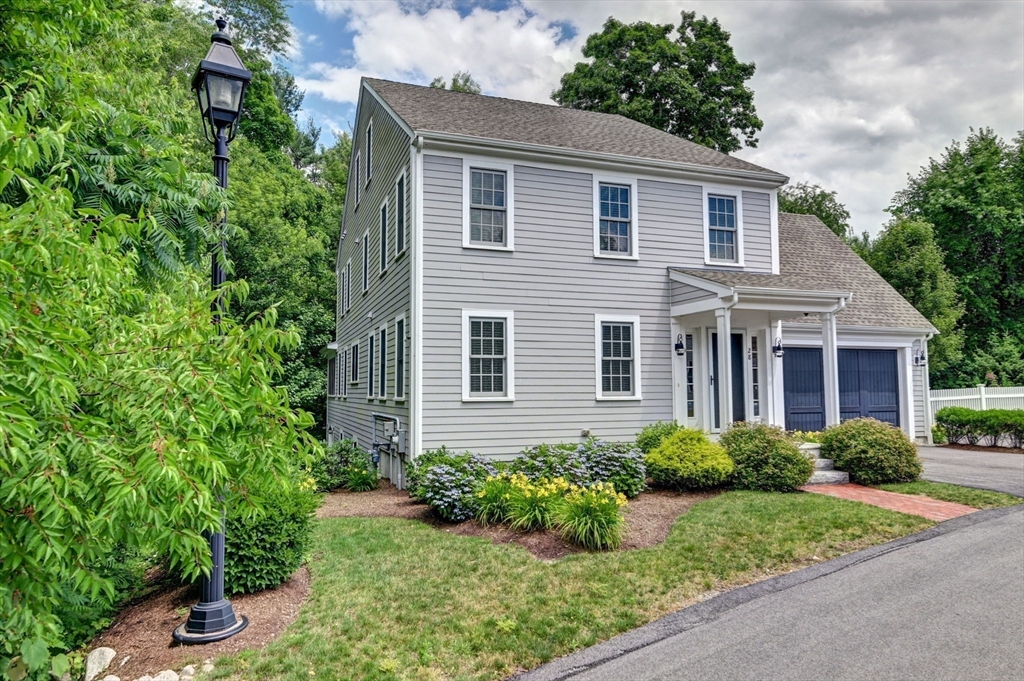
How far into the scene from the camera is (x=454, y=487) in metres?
8.33

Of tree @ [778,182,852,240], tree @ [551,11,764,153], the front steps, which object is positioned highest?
tree @ [551,11,764,153]

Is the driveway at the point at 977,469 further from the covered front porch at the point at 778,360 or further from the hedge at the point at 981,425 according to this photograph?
the covered front porch at the point at 778,360

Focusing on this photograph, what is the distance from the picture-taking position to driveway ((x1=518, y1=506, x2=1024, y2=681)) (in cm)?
395

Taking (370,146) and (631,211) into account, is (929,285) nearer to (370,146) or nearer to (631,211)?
(631,211)

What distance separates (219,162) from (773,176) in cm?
1148

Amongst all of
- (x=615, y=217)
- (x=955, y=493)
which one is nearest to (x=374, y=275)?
(x=615, y=217)

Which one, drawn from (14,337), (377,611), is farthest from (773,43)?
(14,337)

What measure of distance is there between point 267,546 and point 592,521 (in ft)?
11.2

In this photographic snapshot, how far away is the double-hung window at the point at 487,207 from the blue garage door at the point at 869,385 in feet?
33.0

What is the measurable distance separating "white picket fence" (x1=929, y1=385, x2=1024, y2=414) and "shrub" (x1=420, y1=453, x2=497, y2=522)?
605 inches

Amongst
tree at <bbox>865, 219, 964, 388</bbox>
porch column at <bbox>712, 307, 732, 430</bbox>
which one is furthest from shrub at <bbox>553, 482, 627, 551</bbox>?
tree at <bbox>865, 219, 964, 388</bbox>

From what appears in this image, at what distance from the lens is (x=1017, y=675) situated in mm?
3805

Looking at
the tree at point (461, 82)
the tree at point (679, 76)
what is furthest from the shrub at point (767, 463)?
the tree at point (461, 82)

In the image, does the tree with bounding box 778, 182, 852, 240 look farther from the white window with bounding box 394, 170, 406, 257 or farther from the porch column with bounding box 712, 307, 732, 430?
the white window with bounding box 394, 170, 406, 257
